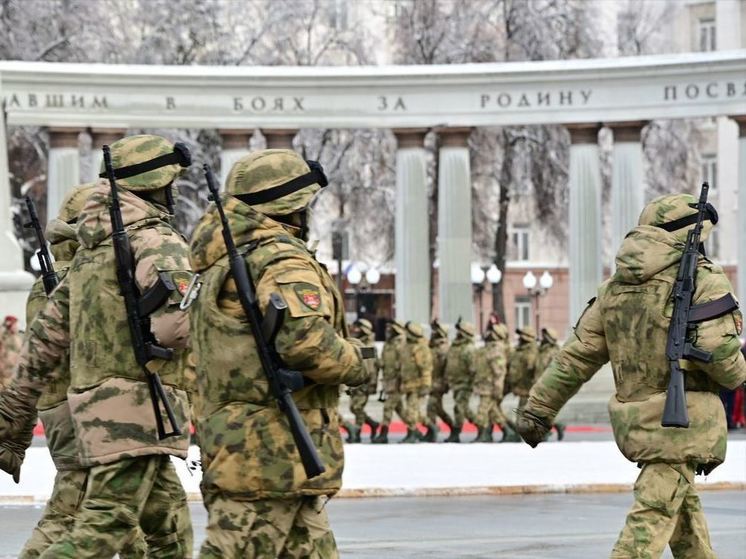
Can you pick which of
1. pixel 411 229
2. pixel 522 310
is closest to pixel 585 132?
pixel 411 229

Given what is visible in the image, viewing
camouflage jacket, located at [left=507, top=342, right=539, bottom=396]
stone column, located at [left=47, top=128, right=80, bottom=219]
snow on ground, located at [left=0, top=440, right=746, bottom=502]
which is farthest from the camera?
stone column, located at [left=47, top=128, right=80, bottom=219]

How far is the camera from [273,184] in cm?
827

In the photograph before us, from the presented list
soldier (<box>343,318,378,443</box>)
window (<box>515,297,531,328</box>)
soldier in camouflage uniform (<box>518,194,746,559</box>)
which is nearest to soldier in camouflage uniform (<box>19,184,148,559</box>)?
soldier in camouflage uniform (<box>518,194,746,559</box>)

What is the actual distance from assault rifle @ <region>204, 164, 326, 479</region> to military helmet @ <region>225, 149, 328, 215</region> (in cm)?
29

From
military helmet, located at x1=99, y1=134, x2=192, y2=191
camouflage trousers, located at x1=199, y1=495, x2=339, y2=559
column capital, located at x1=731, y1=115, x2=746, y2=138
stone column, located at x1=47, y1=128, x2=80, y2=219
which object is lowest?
camouflage trousers, located at x1=199, y1=495, x2=339, y2=559

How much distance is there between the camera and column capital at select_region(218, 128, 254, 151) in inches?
1484

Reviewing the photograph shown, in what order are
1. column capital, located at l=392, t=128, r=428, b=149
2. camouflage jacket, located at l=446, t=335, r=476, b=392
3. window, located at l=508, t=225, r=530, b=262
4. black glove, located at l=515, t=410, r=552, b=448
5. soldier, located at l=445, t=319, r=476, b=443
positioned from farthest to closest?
1. window, located at l=508, t=225, r=530, b=262
2. column capital, located at l=392, t=128, r=428, b=149
3. camouflage jacket, located at l=446, t=335, r=476, b=392
4. soldier, located at l=445, t=319, r=476, b=443
5. black glove, located at l=515, t=410, r=552, b=448

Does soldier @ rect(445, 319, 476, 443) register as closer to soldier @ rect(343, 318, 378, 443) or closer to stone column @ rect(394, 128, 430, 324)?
soldier @ rect(343, 318, 378, 443)

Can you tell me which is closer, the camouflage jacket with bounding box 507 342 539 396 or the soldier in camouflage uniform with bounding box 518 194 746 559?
the soldier in camouflage uniform with bounding box 518 194 746 559

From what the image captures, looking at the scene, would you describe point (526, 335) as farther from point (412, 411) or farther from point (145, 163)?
point (145, 163)

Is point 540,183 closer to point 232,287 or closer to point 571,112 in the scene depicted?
point 571,112

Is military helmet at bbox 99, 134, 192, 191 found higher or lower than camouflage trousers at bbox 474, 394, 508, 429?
higher

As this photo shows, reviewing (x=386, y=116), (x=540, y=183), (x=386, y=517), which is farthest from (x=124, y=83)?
(x=386, y=517)

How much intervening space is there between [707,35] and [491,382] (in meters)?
39.8
